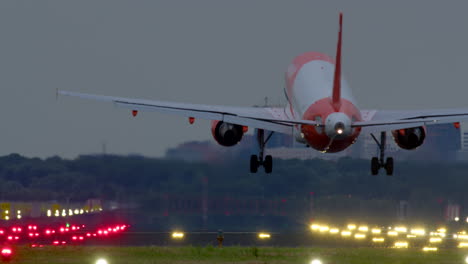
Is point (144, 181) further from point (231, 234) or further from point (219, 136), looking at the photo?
point (219, 136)

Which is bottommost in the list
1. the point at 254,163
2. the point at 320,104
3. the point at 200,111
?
the point at 320,104

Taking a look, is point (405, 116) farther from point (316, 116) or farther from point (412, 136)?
point (316, 116)

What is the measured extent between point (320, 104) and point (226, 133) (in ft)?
23.0

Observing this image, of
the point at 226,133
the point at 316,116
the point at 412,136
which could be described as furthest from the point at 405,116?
the point at 226,133

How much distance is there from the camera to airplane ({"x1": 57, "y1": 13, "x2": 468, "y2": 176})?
5891 centimetres

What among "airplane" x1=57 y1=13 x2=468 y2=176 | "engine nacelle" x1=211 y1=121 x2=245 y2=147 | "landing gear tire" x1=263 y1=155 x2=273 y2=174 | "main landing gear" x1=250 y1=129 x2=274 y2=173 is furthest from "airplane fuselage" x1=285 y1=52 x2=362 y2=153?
"engine nacelle" x1=211 y1=121 x2=245 y2=147

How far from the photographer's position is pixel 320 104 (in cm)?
5997

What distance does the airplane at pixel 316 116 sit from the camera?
2319 inches

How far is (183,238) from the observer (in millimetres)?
74562

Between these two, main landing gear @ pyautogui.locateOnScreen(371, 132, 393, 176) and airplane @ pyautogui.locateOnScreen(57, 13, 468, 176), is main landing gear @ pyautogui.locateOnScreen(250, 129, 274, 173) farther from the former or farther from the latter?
main landing gear @ pyautogui.locateOnScreen(371, 132, 393, 176)

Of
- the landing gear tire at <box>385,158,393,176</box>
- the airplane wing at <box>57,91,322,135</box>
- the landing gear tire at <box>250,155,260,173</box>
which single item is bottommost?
the landing gear tire at <box>385,158,393,176</box>

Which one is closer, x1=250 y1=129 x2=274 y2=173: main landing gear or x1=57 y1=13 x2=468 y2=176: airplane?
x1=57 y1=13 x2=468 y2=176: airplane

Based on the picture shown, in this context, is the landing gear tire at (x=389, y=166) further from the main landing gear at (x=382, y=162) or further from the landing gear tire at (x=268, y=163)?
the landing gear tire at (x=268, y=163)

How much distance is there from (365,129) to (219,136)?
8.60 meters
